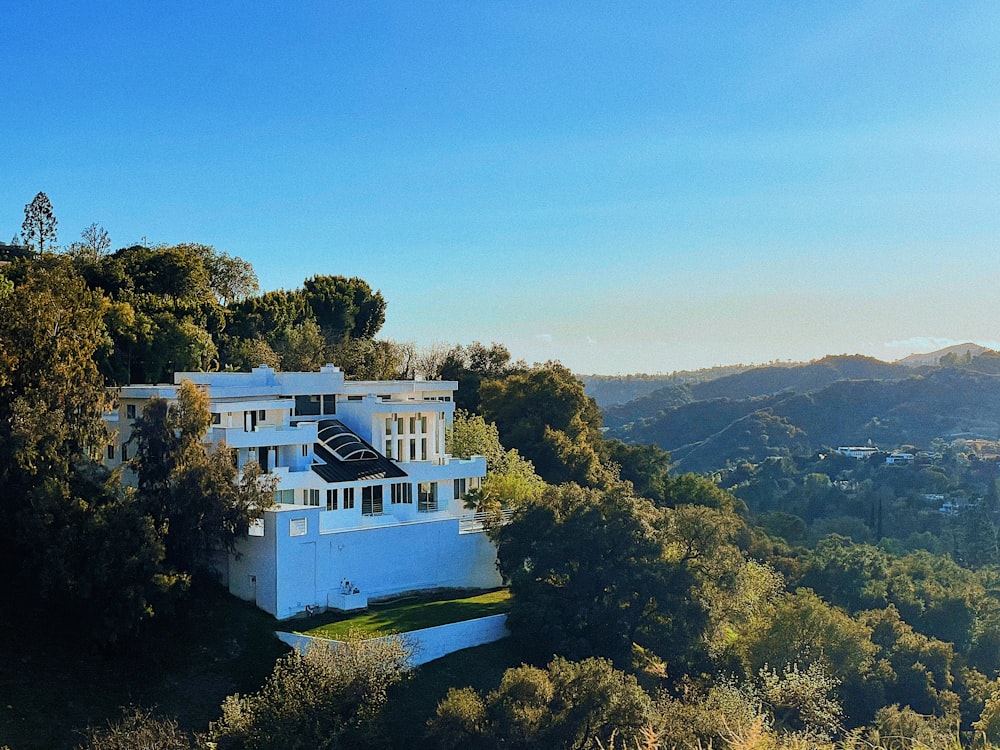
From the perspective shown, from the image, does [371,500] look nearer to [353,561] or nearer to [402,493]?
[402,493]

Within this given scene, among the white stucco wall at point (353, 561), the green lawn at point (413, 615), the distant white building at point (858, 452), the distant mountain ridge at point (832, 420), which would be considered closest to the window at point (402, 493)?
the white stucco wall at point (353, 561)

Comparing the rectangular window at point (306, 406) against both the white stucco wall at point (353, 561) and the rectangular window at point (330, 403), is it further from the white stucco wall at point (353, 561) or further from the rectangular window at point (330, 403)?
the white stucco wall at point (353, 561)

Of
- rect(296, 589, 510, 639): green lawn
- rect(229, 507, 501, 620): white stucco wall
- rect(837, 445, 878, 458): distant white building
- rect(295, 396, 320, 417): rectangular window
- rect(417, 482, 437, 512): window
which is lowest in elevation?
rect(837, 445, 878, 458): distant white building

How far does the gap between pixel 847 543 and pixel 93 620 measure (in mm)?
51340

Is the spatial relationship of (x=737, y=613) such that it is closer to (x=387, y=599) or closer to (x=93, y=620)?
(x=387, y=599)

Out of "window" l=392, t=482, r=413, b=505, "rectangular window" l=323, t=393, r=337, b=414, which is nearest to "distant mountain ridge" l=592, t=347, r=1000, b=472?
"rectangular window" l=323, t=393, r=337, b=414

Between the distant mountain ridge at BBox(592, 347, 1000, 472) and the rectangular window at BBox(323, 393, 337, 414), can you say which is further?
the distant mountain ridge at BBox(592, 347, 1000, 472)

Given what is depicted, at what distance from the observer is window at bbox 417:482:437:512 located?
3369cm

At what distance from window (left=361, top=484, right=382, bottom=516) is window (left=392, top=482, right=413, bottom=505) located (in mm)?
589

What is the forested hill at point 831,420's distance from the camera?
132375mm

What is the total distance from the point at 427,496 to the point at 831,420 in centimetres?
12037

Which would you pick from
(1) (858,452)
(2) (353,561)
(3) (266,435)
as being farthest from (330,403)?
(1) (858,452)

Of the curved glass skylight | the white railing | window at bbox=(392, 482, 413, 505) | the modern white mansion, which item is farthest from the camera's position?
the curved glass skylight

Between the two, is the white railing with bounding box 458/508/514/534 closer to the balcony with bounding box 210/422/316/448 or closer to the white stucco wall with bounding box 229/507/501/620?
the white stucco wall with bounding box 229/507/501/620
